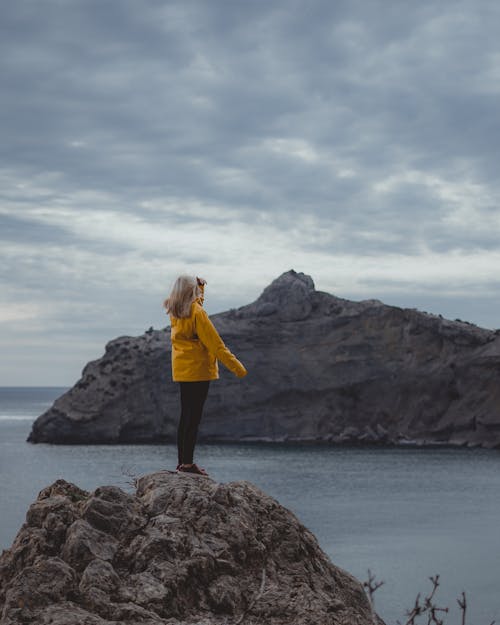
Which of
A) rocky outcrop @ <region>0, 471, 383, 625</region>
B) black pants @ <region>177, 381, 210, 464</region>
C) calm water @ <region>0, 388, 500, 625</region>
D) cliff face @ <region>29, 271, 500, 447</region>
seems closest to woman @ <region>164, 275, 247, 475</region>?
black pants @ <region>177, 381, 210, 464</region>

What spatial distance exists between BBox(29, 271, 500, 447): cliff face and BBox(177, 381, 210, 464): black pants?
247ft

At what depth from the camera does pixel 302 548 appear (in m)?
4.60

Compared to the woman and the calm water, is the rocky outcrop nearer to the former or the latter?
the woman

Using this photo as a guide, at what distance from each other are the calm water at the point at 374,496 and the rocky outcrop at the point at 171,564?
16.0 meters

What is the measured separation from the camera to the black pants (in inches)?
244

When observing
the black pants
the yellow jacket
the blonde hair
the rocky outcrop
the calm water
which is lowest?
the calm water

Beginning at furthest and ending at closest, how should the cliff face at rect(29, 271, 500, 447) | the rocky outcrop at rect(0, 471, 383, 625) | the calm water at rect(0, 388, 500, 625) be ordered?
the cliff face at rect(29, 271, 500, 447) < the calm water at rect(0, 388, 500, 625) < the rocky outcrop at rect(0, 471, 383, 625)

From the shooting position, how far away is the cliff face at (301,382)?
270 feet

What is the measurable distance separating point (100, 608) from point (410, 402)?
80.7m

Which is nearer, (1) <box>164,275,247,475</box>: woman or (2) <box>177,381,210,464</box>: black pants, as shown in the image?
(1) <box>164,275,247,475</box>: woman

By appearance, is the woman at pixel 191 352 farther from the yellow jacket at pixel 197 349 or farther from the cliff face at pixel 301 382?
the cliff face at pixel 301 382

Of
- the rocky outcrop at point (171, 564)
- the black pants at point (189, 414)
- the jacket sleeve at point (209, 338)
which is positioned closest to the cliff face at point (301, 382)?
the black pants at point (189, 414)

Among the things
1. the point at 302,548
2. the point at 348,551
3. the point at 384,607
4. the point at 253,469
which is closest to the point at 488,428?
the point at 253,469

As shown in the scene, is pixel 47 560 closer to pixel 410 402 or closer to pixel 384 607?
pixel 384 607
